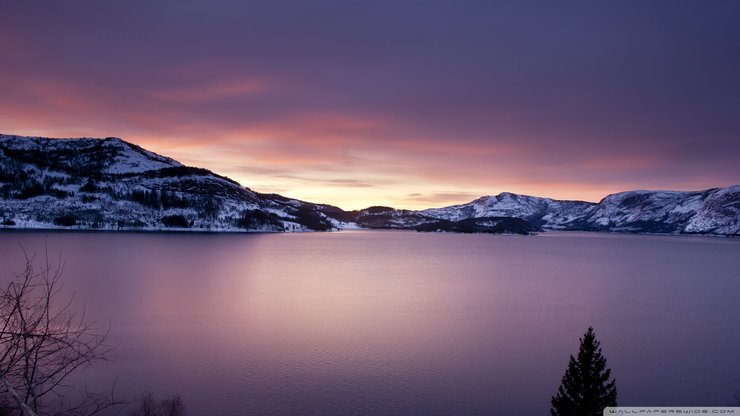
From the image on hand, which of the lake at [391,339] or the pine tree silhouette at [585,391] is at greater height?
the pine tree silhouette at [585,391]

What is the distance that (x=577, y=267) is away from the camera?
12725cm

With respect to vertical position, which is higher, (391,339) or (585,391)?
(585,391)

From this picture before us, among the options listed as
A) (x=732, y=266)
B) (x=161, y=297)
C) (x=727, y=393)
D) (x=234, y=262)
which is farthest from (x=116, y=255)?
(x=732, y=266)

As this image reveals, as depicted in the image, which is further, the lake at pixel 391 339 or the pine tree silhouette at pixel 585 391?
the lake at pixel 391 339

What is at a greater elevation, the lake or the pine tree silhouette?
the pine tree silhouette

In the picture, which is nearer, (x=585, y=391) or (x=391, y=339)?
(x=585, y=391)

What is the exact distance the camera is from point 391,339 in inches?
1711

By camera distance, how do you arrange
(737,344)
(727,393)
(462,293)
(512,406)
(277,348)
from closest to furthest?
(512,406), (727,393), (277,348), (737,344), (462,293)

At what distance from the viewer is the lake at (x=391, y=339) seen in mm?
29578

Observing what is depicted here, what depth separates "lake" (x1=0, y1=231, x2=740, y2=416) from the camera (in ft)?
97.0

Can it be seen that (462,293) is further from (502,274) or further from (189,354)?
(189,354)

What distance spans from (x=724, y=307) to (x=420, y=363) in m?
58.4

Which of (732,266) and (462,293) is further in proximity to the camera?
(732,266)

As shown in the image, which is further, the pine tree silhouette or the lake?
the lake
